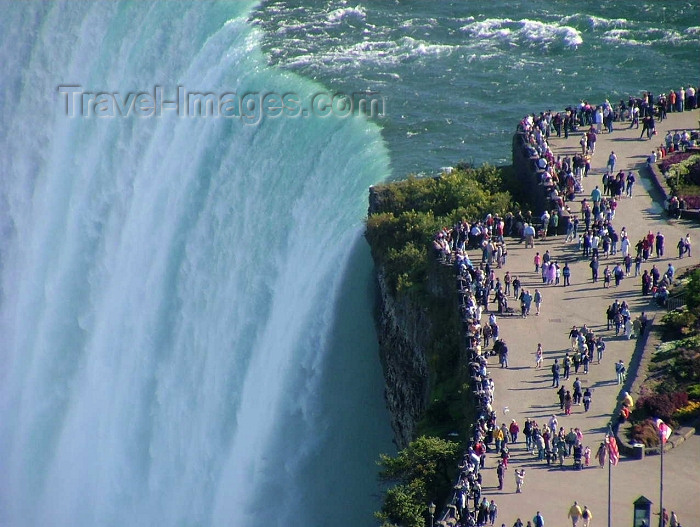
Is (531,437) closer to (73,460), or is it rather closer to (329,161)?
(329,161)

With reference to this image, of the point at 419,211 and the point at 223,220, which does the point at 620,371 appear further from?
the point at 223,220

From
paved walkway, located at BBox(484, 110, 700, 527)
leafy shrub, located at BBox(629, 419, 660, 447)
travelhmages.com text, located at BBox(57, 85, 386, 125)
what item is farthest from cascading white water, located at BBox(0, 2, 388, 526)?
leafy shrub, located at BBox(629, 419, 660, 447)

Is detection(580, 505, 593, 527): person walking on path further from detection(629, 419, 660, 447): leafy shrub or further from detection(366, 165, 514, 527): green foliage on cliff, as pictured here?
detection(366, 165, 514, 527): green foliage on cliff

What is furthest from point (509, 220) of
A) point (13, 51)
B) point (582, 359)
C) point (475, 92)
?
point (13, 51)

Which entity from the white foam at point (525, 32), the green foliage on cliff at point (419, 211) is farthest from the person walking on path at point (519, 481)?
the white foam at point (525, 32)

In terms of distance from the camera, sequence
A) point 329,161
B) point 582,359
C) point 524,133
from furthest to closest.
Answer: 1. point 329,161
2. point 524,133
3. point 582,359

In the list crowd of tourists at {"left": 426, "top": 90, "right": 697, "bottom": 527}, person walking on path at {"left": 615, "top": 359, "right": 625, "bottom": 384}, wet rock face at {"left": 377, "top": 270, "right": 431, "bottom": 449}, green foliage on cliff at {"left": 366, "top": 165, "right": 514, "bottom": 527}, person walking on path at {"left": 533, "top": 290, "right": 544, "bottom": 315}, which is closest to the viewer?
crowd of tourists at {"left": 426, "top": 90, "right": 697, "bottom": 527}
